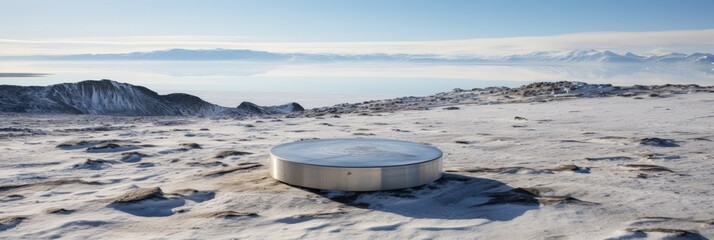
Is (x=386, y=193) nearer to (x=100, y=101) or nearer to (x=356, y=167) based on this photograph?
(x=356, y=167)

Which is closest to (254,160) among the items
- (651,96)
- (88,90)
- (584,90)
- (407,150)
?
(407,150)

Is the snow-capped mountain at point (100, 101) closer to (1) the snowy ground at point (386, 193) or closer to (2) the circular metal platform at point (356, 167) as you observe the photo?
(1) the snowy ground at point (386, 193)

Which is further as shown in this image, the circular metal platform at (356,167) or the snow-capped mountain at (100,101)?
the snow-capped mountain at (100,101)

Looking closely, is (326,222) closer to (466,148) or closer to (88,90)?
(466,148)

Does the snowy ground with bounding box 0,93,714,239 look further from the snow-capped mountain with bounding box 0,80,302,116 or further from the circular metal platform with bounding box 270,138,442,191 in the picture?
the snow-capped mountain with bounding box 0,80,302,116

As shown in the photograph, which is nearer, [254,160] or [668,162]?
[668,162]

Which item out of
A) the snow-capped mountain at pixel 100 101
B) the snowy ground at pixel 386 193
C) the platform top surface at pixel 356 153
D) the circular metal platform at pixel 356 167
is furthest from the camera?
the snow-capped mountain at pixel 100 101

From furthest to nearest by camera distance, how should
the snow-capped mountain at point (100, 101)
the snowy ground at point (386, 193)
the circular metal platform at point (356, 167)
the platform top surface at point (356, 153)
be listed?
the snow-capped mountain at point (100, 101) → the platform top surface at point (356, 153) → the circular metal platform at point (356, 167) → the snowy ground at point (386, 193)

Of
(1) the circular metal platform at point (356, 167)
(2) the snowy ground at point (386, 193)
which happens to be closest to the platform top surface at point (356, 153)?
(1) the circular metal platform at point (356, 167)
